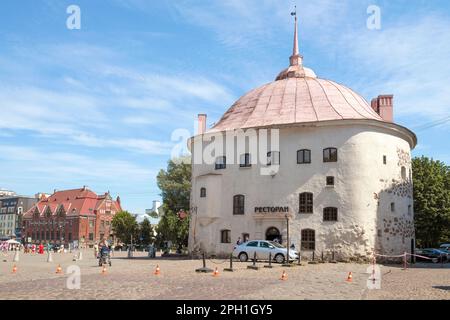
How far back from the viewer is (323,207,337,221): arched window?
3269cm

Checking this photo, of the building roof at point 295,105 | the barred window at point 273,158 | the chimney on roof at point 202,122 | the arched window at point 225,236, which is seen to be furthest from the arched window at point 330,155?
the chimney on roof at point 202,122

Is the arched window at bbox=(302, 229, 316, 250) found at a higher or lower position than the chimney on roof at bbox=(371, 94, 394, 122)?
lower

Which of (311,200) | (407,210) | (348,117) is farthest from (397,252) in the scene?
(348,117)

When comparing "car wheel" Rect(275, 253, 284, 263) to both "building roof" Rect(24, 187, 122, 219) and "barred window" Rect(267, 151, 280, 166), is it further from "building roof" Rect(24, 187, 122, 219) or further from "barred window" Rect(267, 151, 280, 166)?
"building roof" Rect(24, 187, 122, 219)

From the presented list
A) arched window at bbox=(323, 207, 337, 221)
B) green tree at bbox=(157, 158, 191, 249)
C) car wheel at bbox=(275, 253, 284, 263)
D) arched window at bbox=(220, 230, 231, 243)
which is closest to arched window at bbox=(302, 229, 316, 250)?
arched window at bbox=(323, 207, 337, 221)

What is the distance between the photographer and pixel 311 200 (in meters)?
33.5

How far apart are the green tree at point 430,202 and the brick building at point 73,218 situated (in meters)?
63.4

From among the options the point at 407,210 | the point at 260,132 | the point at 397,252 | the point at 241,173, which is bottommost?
the point at 397,252

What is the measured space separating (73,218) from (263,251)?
243ft

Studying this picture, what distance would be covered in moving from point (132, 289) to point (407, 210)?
27.2 metres

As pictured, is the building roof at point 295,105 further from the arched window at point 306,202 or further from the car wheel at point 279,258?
the car wheel at point 279,258

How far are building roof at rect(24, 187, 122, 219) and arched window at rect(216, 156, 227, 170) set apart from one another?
6438 centimetres
